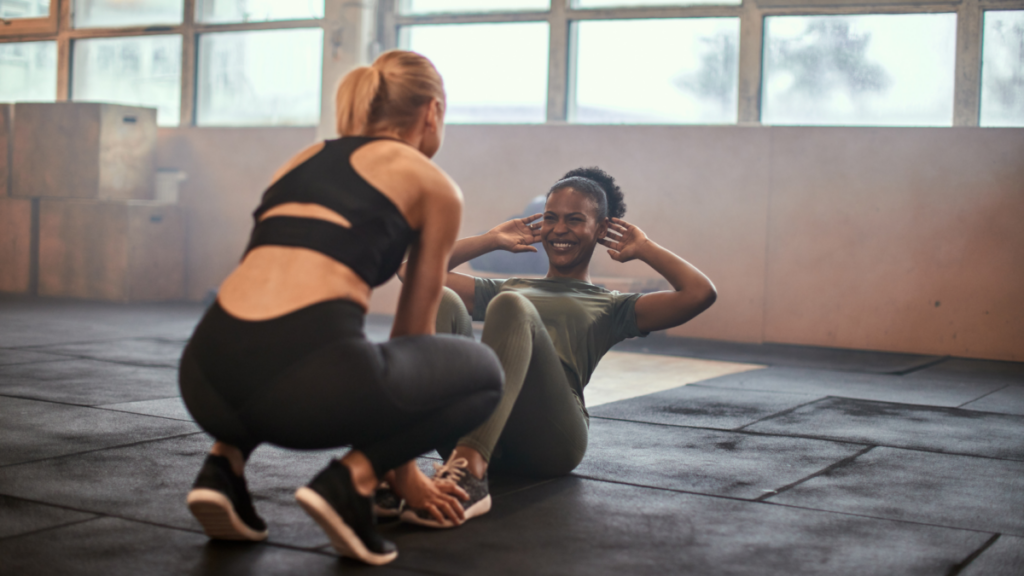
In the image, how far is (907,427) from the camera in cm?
332

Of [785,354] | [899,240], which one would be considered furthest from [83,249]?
[899,240]

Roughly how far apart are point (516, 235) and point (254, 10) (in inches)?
228

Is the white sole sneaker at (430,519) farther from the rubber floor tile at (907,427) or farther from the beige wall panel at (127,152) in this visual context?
the beige wall panel at (127,152)

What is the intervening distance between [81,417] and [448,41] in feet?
15.4

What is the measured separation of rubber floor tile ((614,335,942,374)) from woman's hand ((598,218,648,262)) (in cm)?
285

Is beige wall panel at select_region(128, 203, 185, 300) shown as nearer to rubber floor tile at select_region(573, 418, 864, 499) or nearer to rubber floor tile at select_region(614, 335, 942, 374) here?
rubber floor tile at select_region(614, 335, 942, 374)

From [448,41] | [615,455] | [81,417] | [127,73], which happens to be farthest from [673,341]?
[127,73]

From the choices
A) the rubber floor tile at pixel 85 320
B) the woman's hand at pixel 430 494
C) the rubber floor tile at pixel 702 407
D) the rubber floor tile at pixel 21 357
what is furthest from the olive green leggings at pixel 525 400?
the rubber floor tile at pixel 85 320

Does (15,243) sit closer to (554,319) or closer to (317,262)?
(554,319)

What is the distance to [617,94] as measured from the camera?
6598 millimetres

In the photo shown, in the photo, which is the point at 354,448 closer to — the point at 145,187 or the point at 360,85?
the point at 360,85

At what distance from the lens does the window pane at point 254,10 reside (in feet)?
24.2

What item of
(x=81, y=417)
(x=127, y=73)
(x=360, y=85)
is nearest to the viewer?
(x=360, y=85)

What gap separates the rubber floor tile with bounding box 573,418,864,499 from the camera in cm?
243
